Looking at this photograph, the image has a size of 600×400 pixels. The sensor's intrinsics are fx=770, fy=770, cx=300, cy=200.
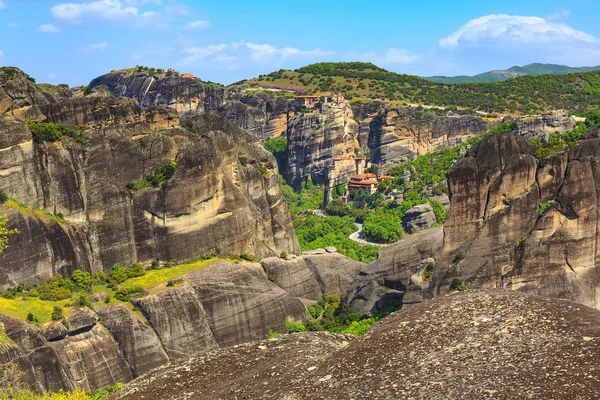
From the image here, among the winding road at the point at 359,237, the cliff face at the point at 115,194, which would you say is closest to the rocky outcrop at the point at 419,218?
the winding road at the point at 359,237

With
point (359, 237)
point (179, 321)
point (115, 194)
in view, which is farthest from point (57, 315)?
point (359, 237)

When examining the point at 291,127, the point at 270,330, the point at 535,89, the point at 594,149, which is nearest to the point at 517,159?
the point at 594,149

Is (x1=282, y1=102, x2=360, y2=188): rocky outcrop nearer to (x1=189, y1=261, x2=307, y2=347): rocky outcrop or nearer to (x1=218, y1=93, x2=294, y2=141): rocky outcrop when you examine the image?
(x1=218, y1=93, x2=294, y2=141): rocky outcrop

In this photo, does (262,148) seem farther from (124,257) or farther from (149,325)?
(149,325)

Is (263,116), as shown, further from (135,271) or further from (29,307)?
(29,307)

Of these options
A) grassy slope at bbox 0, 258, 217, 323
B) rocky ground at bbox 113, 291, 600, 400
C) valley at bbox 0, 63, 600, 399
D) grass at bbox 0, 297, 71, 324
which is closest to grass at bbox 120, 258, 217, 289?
grassy slope at bbox 0, 258, 217, 323

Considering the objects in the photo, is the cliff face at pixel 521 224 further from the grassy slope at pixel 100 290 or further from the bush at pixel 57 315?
the bush at pixel 57 315
